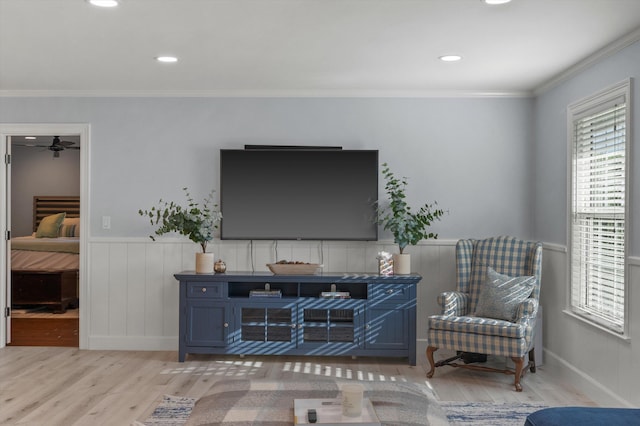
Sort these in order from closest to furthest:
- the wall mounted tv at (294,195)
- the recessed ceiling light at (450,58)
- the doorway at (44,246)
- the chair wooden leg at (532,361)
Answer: the recessed ceiling light at (450,58)
the chair wooden leg at (532,361)
the wall mounted tv at (294,195)
the doorway at (44,246)

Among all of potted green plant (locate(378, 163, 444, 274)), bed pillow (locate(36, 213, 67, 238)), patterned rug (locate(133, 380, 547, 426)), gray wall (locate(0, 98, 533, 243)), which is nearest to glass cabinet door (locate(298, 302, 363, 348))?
potted green plant (locate(378, 163, 444, 274))

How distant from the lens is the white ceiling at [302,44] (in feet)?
11.0

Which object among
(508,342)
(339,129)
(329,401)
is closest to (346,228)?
(339,129)

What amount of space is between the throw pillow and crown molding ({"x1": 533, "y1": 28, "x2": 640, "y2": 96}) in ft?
5.14

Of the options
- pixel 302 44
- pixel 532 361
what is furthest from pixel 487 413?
pixel 302 44

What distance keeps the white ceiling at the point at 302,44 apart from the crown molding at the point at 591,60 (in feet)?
0.08

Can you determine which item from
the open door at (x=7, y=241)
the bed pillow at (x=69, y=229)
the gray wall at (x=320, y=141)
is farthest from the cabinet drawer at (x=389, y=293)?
the bed pillow at (x=69, y=229)

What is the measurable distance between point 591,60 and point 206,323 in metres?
3.54

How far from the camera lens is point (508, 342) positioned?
173 inches

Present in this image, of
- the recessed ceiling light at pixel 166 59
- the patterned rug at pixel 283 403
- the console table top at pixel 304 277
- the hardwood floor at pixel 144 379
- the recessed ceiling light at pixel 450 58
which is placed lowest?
the hardwood floor at pixel 144 379

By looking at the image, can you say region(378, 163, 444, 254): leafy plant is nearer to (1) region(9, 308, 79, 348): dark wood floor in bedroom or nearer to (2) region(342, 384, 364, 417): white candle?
(2) region(342, 384, 364, 417): white candle

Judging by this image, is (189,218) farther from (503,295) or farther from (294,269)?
(503,295)

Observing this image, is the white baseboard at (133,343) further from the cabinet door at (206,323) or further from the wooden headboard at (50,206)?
the wooden headboard at (50,206)

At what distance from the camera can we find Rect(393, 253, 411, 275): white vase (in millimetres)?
5219
